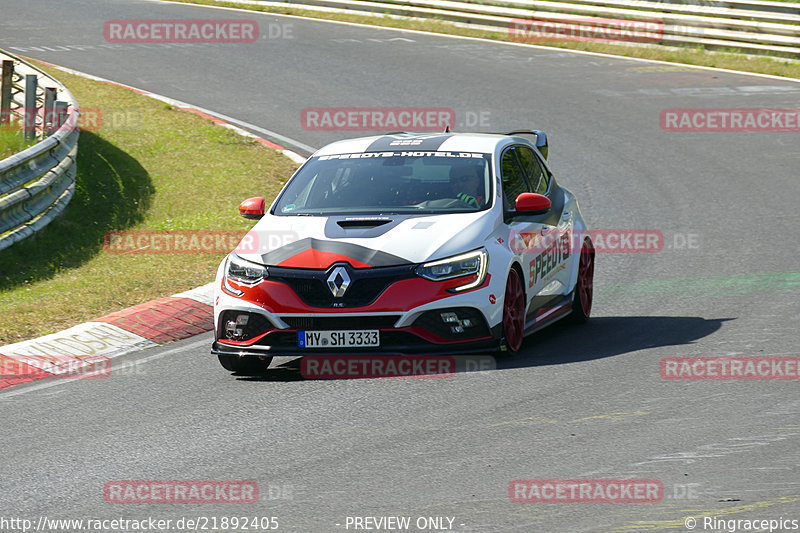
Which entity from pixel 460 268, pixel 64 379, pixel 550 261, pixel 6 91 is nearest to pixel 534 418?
pixel 460 268

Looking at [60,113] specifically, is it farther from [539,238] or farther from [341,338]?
[341,338]

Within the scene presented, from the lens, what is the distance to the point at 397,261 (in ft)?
28.6

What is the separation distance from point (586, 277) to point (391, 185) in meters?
2.14

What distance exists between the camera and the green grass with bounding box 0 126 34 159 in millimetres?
15469

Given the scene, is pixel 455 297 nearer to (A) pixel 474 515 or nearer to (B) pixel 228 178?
(A) pixel 474 515

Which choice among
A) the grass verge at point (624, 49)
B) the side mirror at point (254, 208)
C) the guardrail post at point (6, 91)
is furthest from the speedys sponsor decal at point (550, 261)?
the grass verge at point (624, 49)

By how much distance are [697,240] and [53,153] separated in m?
7.26

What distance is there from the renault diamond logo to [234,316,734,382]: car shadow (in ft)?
1.97

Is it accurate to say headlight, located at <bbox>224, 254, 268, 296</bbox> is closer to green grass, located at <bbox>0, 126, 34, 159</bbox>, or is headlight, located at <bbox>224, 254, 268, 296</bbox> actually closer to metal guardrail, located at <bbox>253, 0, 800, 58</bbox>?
green grass, located at <bbox>0, 126, 34, 159</bbox>

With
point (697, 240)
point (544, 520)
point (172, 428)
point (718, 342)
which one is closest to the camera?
point (544, 520)

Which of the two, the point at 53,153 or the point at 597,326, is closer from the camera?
the point at 597,326

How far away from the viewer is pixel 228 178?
17.0 metres

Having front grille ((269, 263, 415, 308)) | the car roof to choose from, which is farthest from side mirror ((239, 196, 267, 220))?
front grille ((269, 263, 415, 308))

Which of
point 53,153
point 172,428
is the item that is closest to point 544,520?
point 172,428
